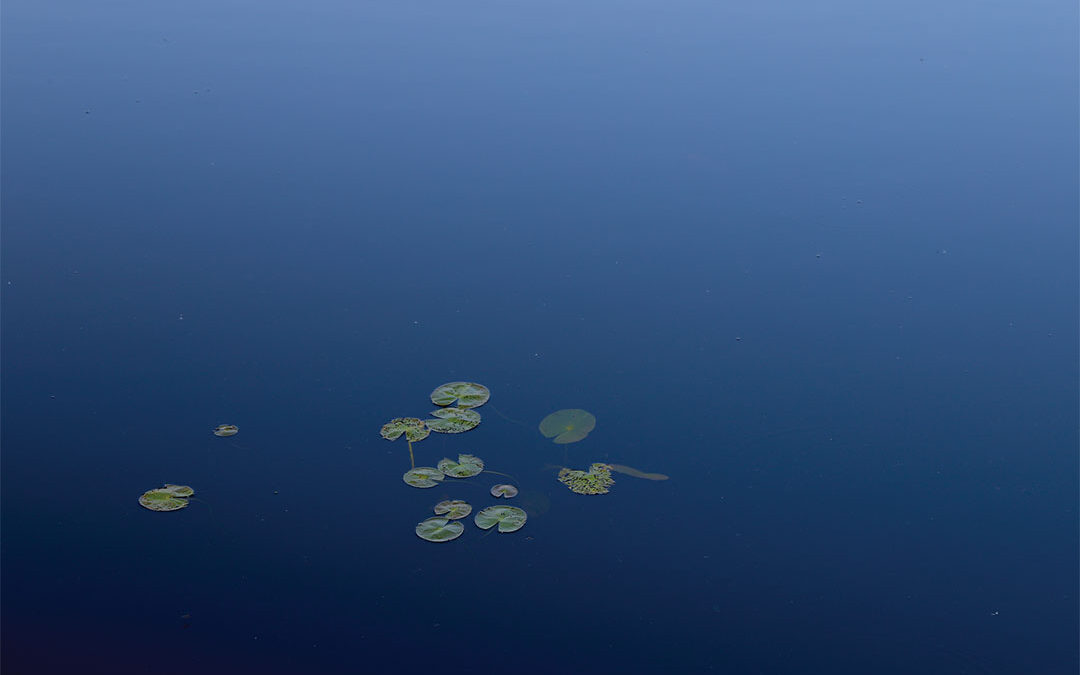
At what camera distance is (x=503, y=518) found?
246cm

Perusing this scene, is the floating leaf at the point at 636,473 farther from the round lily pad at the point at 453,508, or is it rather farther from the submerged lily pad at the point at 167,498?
the submerged lily pad at the point at 167,498

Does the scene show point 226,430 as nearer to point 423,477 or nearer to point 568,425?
point 423,477

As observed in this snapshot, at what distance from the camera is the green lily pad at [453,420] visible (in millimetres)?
2693

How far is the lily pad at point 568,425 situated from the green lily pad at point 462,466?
8.6 inches

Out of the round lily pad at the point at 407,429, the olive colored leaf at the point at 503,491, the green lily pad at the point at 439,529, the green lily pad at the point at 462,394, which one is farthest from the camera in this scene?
the green lily pad at the point at 462,394

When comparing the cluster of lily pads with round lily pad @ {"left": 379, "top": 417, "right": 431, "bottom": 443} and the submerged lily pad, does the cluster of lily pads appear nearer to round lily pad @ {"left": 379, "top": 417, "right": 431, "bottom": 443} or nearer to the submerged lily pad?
round lily pad @ {"left": 379, "top": 417, "right": 431, "bottom": 443}

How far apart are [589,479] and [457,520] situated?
0.37 m

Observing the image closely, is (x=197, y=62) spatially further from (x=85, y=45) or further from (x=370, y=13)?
(x=370, y=13)

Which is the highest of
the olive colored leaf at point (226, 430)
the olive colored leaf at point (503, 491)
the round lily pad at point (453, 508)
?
the olive colored leaf at point (226, 430)

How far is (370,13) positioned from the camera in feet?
18.1

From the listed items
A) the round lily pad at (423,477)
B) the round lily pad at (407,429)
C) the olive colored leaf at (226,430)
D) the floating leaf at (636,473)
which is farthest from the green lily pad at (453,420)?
the olive colored leaf at (226,430)

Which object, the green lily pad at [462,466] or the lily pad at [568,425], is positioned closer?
the green lily pad at [462,466]

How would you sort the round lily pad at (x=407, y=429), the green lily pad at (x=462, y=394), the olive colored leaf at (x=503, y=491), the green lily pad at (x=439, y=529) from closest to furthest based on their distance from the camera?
the green lily pad at (x=439, y=529)
the olive colored leaf at (x=503, y=491)
the round lily pad at (x=407, y=429)
the green lily pad at (x=462, y=394)

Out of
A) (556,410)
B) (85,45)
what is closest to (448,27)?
(85,45)
